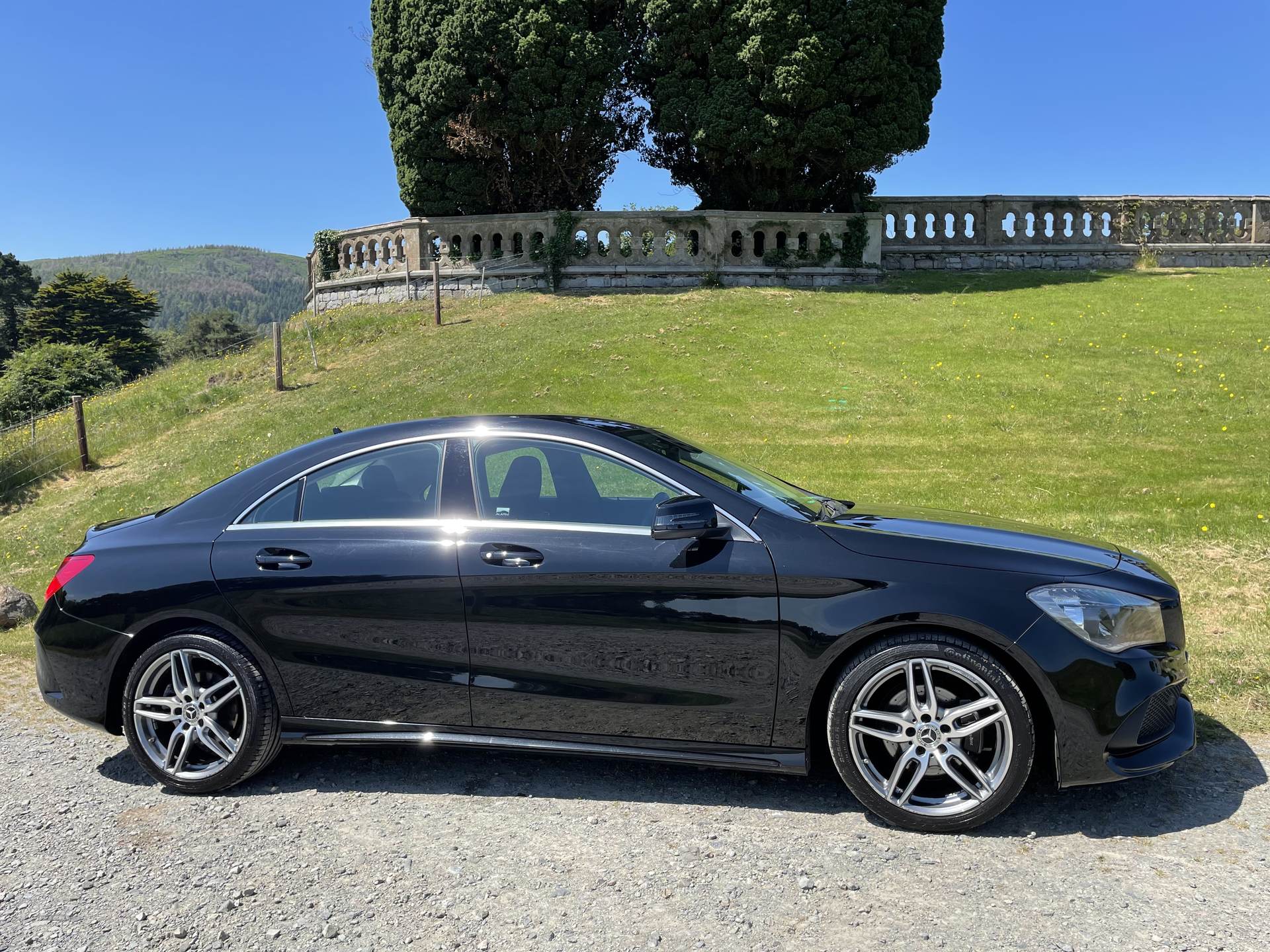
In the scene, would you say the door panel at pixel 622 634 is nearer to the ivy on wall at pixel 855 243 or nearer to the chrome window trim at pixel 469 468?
the chrome window trim at pixel 469 468

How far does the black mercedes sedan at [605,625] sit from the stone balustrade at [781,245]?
60.7 ft

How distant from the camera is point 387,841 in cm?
355

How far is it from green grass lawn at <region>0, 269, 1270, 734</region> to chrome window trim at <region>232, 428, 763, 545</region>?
122 inches

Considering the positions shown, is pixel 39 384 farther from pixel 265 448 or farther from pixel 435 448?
pixel 435 448

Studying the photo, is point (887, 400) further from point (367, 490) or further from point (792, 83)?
point (792, 83)

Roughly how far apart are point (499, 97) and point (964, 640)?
23.2 m

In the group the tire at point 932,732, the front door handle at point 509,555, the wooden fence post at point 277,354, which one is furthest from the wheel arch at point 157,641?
the wooden fence post at point 277,354

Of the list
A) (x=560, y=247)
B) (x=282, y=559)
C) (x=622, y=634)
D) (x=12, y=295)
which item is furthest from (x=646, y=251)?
(x=12, y=295)

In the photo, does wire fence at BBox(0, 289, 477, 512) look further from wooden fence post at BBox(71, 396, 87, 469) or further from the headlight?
the headlight

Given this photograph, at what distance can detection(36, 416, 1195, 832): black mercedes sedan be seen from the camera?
11.5 feet

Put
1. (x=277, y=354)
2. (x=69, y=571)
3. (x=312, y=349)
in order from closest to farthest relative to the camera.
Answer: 1. (x=69, y=571)
2. (x=277, y=354)
3. (x=312, y=349)

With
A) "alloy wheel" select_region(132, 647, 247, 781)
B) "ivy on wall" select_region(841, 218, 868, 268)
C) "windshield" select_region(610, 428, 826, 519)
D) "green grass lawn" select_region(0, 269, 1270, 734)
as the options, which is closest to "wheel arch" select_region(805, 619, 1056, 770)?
"windshield" select_region(610, 428, 826, 519)

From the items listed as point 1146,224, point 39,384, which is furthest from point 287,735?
point 39,384

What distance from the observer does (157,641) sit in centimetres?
412
